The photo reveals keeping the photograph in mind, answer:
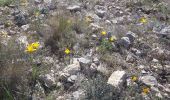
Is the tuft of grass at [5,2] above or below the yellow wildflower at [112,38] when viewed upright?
above

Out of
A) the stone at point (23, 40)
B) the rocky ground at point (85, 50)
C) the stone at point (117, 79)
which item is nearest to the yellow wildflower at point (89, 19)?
the rocky ground at point (85, 50)

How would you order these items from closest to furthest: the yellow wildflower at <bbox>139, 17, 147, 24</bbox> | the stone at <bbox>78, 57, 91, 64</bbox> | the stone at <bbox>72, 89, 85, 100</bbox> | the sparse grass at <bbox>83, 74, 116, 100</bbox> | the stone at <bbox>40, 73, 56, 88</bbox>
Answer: the sparse grass at <bbox>83, 74, 116, 100</bbox> → the stone at <bbox>72, 89, 85, 100</bbox> → the stone at <bbox>40, 73, 56, 88</bbox> → the stone at <bbox>78, 57, 91, 64</bbox> → the yellow wildflower at <bbox>139, 17, 147, 24</bbox>

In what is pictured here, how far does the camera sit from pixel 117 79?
318 centimetres

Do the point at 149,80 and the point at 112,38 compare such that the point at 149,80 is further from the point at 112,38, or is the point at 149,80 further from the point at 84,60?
the point at 112,38

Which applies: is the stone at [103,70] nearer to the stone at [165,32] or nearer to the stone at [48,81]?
the stone at [48,81]

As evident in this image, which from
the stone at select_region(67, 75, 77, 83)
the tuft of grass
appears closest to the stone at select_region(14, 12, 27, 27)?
the tuft of grass

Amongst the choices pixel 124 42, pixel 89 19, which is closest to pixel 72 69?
pixel 124 42

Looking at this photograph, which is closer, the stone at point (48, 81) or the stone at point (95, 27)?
the stone at point (48, 81)

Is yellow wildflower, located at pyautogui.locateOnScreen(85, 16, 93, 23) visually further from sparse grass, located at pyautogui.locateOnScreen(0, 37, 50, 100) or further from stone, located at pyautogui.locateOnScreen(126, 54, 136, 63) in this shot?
sparse grass, located at pyautogui.locateOnScreen(0, 37, 50, 100)

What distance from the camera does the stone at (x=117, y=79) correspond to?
3.10 meters

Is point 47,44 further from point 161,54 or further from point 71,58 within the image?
point 161,54

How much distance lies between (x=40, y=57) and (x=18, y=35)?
74 cm

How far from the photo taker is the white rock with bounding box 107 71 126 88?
3.10 metres

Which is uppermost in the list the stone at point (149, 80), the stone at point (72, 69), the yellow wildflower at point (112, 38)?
the yellow wildflower at point (112, 38)
